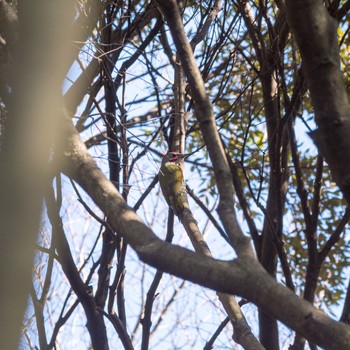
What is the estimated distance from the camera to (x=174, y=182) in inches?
155

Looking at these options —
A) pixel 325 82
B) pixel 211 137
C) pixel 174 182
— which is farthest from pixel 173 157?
pixel 325 82

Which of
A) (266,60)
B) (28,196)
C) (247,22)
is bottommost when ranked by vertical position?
(28,196)

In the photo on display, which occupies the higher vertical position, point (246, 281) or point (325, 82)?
point (325, 82)

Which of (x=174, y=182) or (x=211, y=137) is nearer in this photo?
(x=211, y=137)

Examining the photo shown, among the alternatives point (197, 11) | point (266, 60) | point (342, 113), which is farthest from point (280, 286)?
point (197, 11)

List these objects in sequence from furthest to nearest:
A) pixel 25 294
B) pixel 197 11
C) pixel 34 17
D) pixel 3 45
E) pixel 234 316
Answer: pixel 197 11 → pixel 3 45 → pixel 234 316 → pixel 34 17 → pixel 25 294

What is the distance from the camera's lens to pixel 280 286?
1.51m

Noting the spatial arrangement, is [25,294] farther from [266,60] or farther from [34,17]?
[266,60]

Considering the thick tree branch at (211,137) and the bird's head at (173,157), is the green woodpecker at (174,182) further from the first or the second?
the thick tree branch at (211,137)

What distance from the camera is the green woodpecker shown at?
3.51 m

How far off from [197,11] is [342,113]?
2692 mm

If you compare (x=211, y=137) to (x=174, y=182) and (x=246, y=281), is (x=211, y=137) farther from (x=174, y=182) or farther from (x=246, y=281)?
(x=174, y=182)

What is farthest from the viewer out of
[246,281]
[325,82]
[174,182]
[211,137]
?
[174,182]

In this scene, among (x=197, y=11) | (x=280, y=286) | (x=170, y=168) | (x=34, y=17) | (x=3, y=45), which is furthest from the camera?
(x=197, y=11)
